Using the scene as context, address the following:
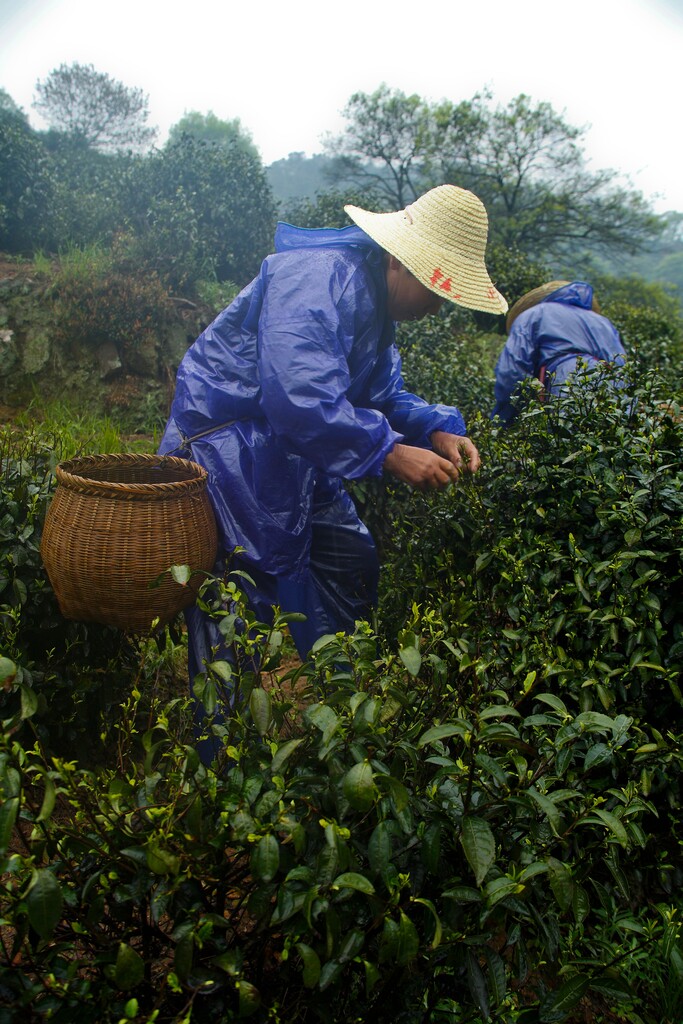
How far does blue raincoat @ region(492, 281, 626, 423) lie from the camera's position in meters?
4.49

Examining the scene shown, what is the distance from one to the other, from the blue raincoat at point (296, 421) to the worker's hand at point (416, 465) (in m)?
0.06

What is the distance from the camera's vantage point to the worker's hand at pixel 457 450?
7.84 ft

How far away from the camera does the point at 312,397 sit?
2.15m

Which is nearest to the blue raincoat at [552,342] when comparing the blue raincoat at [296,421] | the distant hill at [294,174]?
the blue raincoat at [296,421]

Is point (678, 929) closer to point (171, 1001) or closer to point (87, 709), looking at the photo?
point (171, 1001)

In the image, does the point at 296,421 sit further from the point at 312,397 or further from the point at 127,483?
the point at 127,483

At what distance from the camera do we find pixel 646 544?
6.20ft

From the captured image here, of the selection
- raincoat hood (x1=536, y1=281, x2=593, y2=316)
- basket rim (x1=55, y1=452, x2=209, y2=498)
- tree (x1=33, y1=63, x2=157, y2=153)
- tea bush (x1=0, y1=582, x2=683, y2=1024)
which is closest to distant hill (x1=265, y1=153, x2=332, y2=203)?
tree (x1=33, y1=63, x2=157, y2=153)

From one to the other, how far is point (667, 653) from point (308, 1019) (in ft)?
3.75

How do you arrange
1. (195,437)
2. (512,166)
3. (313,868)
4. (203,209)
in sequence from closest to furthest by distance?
(313,868)
(195,437)
(203,209)
(512,166)

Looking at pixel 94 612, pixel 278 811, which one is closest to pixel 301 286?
pixel 94 612

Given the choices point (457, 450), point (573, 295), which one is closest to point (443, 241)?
point (457, 450)

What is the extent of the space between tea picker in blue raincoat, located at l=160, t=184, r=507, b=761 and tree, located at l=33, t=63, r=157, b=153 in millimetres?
17998

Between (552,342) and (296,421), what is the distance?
9.41 ft
